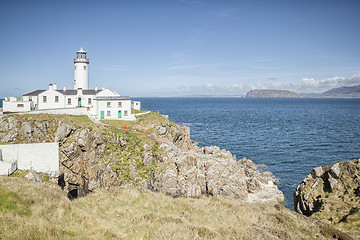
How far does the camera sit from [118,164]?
3409 cm

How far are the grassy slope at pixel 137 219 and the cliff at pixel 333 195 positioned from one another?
3613 millimetres

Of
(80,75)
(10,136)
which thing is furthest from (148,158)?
(80,75)

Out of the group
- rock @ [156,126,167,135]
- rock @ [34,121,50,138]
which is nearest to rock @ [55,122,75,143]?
rock @ [34,121,50,138]

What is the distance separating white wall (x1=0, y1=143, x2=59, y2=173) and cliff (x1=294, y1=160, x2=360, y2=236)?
26.5 metres

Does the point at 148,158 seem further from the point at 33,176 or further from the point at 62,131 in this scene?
the point at 33,176

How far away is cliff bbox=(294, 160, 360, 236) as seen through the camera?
736 inches

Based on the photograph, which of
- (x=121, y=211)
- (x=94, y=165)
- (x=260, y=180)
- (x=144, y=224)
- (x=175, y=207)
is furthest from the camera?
(x=260, y=180)

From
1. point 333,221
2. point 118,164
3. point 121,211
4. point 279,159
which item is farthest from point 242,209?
point 279,159

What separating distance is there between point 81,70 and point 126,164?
3245 cm

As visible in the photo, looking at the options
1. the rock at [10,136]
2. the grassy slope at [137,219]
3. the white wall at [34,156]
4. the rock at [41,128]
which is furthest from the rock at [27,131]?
the grassy slope at [137,219]

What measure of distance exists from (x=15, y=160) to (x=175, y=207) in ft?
65.6

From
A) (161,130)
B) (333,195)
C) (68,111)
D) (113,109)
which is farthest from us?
(113,109)

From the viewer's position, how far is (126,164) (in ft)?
111

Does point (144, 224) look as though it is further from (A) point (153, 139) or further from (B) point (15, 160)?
(A) point (153, 139)
